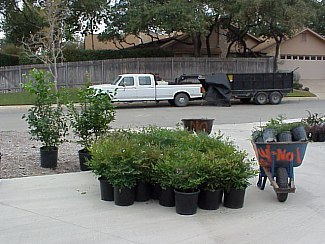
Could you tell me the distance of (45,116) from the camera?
7.84m

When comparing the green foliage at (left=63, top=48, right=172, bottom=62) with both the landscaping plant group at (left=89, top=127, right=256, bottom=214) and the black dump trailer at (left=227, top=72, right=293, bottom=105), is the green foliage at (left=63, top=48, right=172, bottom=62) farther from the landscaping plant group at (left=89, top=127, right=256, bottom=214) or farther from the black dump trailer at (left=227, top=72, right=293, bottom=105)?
the landscaping plant group at (left=89, top=127, right=256, bottom=214)

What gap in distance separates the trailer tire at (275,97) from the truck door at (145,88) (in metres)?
6.69

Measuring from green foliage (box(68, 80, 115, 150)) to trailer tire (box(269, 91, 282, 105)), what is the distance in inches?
681

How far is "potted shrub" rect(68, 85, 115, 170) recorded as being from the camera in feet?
25.6

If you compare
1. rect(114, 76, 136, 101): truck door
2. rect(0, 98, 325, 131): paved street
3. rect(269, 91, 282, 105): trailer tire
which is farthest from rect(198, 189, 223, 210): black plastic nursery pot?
rect(269, 91, 282, 105): trailer tire

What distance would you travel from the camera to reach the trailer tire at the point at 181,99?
74.2 ft

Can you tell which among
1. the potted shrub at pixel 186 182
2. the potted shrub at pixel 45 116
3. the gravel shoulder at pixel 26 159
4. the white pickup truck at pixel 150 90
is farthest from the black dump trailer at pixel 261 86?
the potted shrub at pixel 186 182

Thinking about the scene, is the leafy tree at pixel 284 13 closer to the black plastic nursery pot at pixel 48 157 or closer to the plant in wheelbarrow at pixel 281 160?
the black plastic nursery pot at pixel 48 157

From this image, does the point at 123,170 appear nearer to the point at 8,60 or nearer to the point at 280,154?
the point at 280,154

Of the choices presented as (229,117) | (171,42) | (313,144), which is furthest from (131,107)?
(171,42)

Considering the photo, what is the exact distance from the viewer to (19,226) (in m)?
4.95

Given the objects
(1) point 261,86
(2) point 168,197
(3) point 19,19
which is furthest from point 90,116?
(3) point 19,19

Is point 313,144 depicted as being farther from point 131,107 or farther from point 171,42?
point 171,42

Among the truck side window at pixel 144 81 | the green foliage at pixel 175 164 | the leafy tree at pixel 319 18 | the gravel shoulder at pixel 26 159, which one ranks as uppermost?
the leafy tree at pixel 319 18
